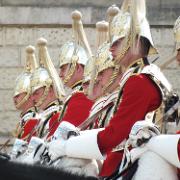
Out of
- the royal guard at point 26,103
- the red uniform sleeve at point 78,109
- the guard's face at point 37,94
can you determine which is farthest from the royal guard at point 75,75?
the royal guard at point 26,103

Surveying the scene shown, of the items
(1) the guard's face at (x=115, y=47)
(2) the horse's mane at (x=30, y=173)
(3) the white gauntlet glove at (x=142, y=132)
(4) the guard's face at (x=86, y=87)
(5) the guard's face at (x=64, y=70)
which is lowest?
(5) the guard's face at (x=64, y=70)

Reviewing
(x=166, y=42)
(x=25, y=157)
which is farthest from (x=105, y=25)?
(x=166, y=42)

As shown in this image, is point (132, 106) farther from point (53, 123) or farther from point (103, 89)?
point (53, 123)

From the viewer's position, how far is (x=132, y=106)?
5.39m

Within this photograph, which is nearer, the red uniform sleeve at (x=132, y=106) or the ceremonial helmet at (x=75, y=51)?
the red uniform sleeve at (x=132, y=106)

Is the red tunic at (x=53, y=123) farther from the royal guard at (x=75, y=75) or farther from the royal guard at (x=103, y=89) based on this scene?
the royal guard at (x=103, y=89)

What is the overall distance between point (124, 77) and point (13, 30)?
725cm

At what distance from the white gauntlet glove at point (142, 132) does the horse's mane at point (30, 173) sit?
39.3 inches

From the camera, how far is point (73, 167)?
5.89 meters

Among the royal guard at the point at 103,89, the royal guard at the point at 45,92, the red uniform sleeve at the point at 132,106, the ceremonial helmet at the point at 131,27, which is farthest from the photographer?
the royal guard at the point at 45,92

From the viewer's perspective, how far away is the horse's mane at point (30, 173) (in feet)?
13.3

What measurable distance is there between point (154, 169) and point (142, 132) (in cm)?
23

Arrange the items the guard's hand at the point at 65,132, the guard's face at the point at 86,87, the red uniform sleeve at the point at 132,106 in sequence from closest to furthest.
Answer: the red uniform sleeve at the point at 132,106, the guard's hand at the point at 65,132, the guard's face at the point at 86,87

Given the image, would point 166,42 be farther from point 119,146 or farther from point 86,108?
point 119,146
